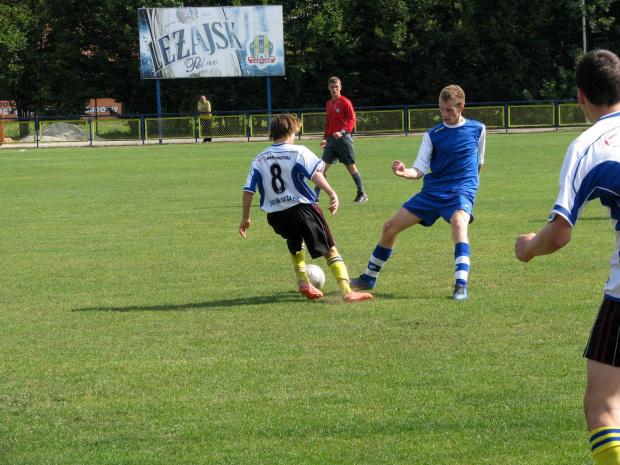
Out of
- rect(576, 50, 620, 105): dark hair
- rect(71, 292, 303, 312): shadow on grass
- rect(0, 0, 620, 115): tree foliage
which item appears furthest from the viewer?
rect(0, 0, 620, 115): tree foliage

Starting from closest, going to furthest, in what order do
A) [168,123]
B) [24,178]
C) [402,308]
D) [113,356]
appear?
1. [113,356]
2. [402,308]
3. [24,178]
4. [168,123]

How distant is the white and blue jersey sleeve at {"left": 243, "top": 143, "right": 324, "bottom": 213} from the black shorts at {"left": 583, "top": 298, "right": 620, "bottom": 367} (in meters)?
4.19

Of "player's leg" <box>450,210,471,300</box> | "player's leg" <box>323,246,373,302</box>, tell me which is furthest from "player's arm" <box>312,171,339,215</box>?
"player's leg" <box>450,210,471,300</box>

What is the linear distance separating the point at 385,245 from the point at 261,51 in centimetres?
3190

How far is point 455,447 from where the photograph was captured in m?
3.80

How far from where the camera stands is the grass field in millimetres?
3938

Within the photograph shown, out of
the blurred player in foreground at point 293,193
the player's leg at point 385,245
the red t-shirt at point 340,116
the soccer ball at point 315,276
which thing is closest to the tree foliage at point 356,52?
the red t-shirt at point 340,116

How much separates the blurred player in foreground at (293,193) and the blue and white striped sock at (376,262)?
387 millimetres

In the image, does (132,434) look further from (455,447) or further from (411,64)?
(411,64)

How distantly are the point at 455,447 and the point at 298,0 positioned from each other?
42991 mm

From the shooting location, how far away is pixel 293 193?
23.4 ft

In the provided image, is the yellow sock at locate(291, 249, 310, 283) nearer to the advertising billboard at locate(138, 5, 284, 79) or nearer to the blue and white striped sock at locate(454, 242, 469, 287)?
the blue and white striped sock at locate(454, 242, 469, 287)

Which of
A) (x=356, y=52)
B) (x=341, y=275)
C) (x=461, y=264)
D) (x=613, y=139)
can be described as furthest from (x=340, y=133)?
(x=356, y=52)

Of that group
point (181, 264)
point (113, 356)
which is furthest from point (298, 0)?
point (113, 356)
